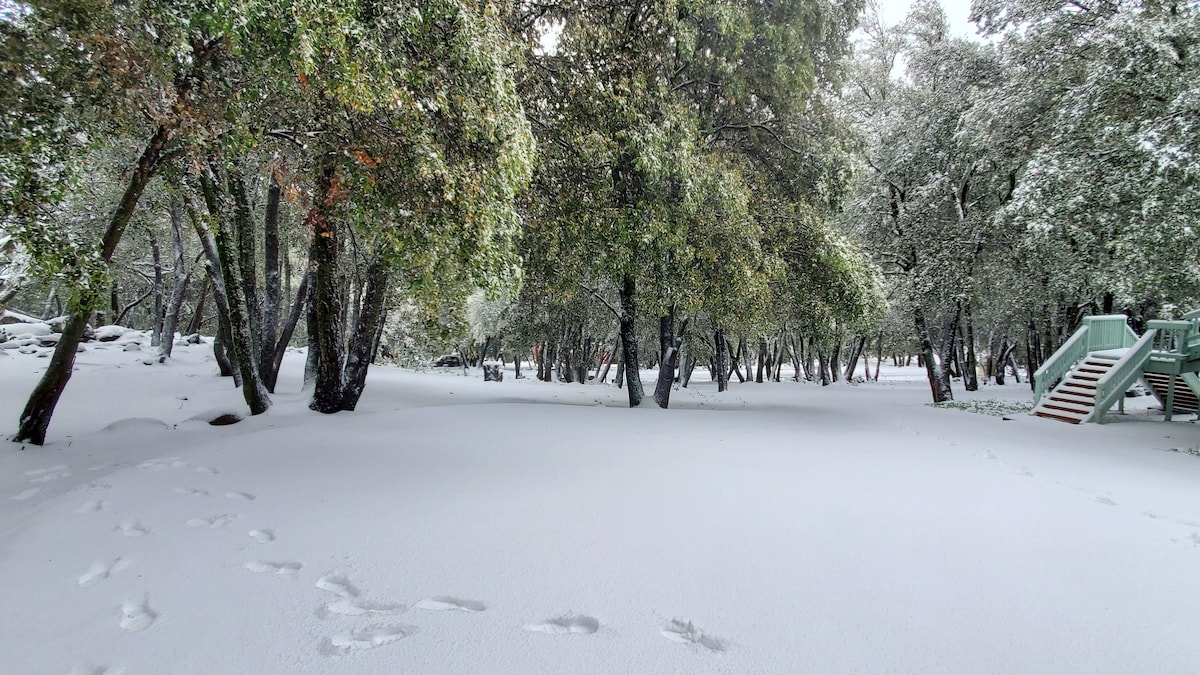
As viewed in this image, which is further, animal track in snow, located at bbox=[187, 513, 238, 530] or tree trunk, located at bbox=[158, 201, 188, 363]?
tree trunk, located at bbox=[158, 201, 188, 363]

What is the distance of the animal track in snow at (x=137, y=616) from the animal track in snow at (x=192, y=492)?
172 centimetres

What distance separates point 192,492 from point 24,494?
1.56 m

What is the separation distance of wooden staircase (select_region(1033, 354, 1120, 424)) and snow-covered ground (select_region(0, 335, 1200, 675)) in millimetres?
4131

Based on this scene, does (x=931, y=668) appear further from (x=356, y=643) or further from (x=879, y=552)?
(x=356, y=643)

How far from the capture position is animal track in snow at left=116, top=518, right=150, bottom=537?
10.6 ft

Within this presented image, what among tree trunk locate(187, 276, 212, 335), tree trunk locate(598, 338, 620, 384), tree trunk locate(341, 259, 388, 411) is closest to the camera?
tree trunk locate(341, 259, 388, 411)

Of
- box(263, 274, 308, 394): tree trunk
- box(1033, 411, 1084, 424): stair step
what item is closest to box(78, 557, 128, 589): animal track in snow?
box(263, 274, 308, 394): tree trunk

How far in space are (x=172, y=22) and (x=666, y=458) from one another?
5.54 metres

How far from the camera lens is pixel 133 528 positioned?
3.34 metres

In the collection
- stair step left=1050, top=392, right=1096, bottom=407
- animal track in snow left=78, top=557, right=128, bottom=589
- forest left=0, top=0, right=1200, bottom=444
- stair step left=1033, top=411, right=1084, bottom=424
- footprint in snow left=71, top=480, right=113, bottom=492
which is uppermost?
forest left=0, top=0, right=1200, bottom=444

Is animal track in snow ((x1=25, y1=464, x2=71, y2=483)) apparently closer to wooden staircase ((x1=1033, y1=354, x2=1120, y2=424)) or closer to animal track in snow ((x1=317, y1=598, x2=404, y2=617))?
animal track in snow ((x1=317, y1=598, x2=404, y2=617))

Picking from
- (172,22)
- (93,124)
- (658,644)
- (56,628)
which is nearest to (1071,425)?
(658,644)

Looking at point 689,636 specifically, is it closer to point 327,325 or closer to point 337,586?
point 337,586

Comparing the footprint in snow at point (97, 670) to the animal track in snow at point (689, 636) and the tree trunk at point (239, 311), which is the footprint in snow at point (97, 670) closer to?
the animal track in snow at point (689, 636)
